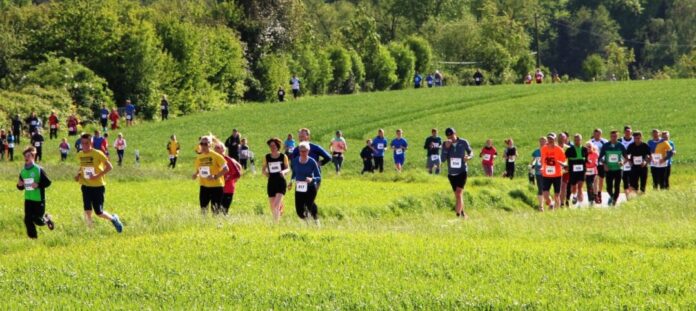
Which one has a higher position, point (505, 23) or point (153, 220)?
point (505, 23)

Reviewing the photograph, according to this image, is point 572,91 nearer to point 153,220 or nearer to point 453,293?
point 153,220

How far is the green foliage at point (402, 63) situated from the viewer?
93375mm

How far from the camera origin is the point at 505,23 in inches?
4134

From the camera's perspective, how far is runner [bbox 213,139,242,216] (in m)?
20.1

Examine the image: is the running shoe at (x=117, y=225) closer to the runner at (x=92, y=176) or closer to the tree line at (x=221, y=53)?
the runner at (x=92, y=176)

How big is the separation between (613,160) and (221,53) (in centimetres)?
5102

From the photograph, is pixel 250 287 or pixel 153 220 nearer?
pixel 250 287

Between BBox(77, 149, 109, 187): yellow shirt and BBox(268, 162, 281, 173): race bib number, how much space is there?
121 inches

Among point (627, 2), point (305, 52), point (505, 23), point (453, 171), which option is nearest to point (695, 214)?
point (453, 171)

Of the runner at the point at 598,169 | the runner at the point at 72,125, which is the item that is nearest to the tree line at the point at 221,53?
the runner at the point at 72,125

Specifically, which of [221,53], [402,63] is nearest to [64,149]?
[221,53]

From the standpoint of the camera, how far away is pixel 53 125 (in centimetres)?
5519

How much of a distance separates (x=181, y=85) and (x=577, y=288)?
59.7m

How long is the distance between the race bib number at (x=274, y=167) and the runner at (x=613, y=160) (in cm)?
910
